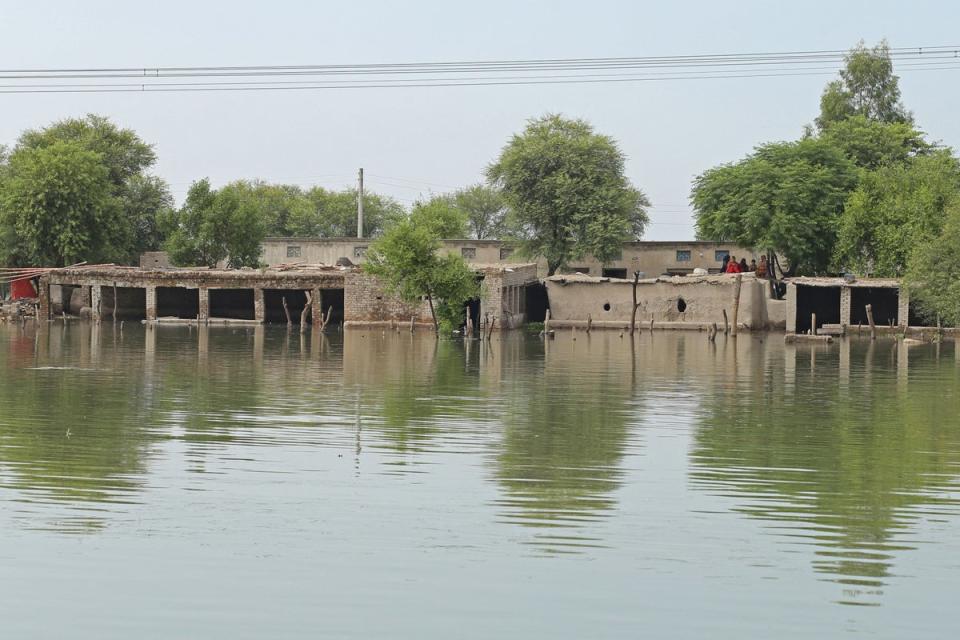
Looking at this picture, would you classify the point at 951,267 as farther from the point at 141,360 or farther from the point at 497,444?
the point at 497,444

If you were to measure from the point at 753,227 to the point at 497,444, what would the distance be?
35.9 metres

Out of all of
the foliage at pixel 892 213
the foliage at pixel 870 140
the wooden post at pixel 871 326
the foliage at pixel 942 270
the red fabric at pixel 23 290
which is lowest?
the wooden post at pixel 871 326

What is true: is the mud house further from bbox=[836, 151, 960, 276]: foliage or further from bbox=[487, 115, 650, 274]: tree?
bbox=[836, 151, 960, 276]: foliage

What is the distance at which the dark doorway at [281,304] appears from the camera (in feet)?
182

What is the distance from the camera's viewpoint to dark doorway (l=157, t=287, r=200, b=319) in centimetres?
5697

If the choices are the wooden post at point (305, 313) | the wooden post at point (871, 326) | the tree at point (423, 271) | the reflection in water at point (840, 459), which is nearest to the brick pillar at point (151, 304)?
the wooden post at point (305, 313)

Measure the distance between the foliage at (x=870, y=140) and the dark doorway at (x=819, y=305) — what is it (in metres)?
7.73

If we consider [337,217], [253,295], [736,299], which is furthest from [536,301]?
[337,217]

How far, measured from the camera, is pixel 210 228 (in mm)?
58906

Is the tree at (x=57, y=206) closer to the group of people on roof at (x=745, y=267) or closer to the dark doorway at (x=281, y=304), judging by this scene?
the dark doorway at (x=281, y=304)

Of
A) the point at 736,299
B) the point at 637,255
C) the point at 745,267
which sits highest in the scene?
the point at 637,255

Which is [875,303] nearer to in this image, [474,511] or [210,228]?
[210,228]

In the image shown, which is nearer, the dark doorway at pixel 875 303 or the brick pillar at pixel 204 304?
the dark doorway at pixel 875 303

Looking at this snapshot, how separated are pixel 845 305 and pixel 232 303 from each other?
84.1ft
